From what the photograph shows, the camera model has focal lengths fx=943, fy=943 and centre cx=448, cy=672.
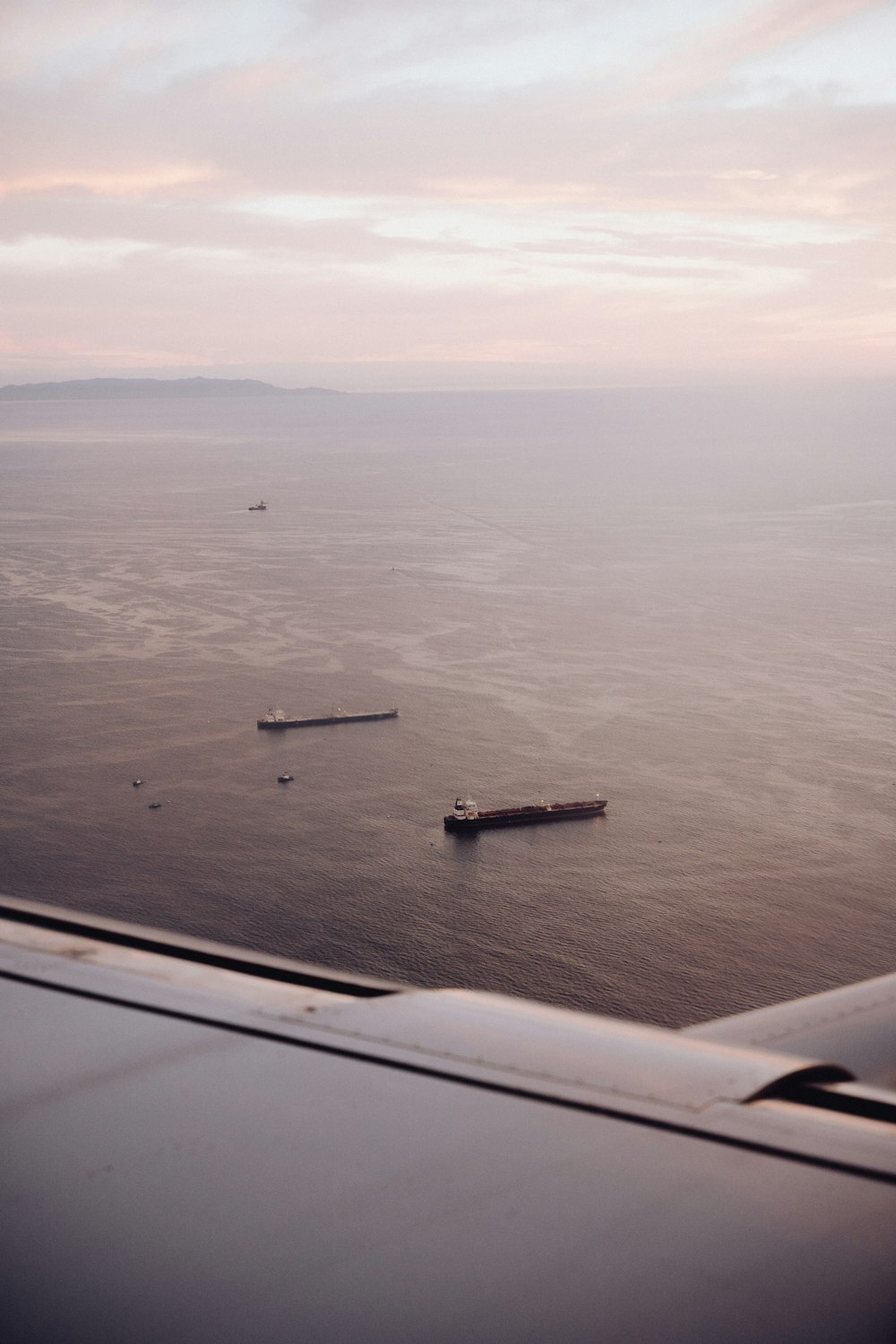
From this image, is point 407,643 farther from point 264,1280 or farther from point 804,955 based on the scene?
point 264,1280

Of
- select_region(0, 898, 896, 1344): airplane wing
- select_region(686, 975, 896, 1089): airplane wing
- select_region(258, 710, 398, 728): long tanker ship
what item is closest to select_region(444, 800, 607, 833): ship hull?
select_region(258, 710, 398, 728): long tanker ship

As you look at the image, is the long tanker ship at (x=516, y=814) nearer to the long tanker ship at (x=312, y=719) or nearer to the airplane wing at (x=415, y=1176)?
the long tanker ship at (x=312, y=719)

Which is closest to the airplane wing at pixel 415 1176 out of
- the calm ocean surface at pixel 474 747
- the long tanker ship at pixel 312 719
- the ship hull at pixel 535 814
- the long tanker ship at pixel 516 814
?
the calm ocean surface at pixel 474 747

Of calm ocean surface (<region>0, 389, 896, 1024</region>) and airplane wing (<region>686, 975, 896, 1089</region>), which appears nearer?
airplane wing (<region>686, 975, 896, 1089</region>)

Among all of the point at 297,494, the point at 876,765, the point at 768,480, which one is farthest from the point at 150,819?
the point at 768,480

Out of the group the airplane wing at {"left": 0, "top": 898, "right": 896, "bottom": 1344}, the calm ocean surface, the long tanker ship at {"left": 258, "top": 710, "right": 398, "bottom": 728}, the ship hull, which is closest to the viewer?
the airplane wing at {"left": 0, "top": 898, "right": 896, "bottom": 1344}

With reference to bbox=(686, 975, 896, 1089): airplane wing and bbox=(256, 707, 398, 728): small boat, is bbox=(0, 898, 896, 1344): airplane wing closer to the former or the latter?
bbox=(686, 975, 896, 1089): airplane wing

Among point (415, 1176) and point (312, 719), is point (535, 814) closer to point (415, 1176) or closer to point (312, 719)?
point (312, 719)

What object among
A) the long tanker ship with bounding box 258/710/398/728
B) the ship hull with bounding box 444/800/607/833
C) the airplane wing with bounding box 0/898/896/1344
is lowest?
the ship hull with bounding box 444/800/607/833
